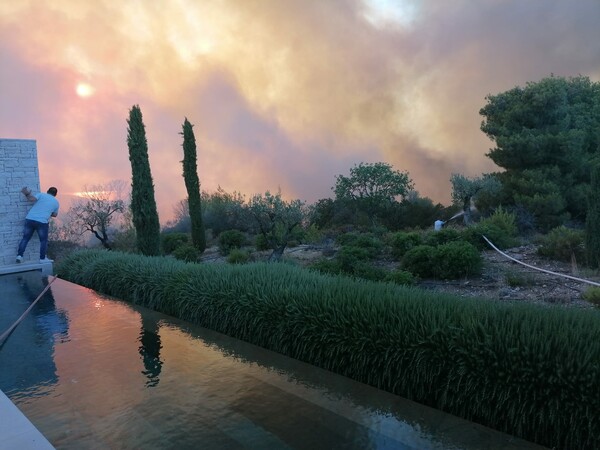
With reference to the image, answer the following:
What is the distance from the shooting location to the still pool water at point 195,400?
→ 110 inches

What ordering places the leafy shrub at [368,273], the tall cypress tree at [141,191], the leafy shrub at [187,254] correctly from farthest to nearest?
the leafy shrub at [187,254]
the tall cypress tree at [141,191]
the leafy shrub at [368,273]

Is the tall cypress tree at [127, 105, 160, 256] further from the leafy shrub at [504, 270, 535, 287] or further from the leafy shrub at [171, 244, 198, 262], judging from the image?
the leafy shrub at [504, 270, 535, 287]

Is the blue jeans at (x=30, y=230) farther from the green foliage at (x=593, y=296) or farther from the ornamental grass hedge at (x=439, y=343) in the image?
the green foliage at (x=593, y=296)

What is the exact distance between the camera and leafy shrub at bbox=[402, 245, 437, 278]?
8.13m

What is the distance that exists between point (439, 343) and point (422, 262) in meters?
5.01

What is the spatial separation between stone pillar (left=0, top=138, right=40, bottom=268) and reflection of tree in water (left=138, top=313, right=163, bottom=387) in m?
6.37

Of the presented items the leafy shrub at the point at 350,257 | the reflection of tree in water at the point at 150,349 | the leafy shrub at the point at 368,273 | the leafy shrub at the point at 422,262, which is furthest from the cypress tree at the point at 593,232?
the reflection of tree in water at the point at 150,349

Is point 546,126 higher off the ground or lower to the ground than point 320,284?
higher

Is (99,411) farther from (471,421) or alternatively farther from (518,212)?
(518,212)

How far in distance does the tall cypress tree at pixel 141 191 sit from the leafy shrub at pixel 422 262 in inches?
285

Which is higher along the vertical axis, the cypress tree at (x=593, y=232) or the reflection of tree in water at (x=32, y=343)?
the cypress tree at (x=593, y=232)

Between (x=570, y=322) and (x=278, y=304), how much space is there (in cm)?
245

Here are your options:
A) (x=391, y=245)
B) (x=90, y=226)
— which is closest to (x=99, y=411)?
(x=391, y=245)

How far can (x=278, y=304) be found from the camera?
4.63 m
